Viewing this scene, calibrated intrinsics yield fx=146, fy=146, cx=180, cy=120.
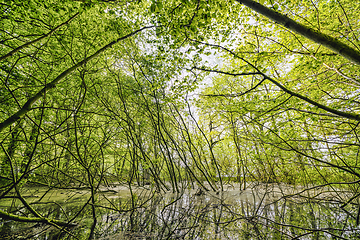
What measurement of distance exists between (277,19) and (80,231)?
12.8ft

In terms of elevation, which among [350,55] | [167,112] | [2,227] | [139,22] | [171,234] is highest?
[139,22]

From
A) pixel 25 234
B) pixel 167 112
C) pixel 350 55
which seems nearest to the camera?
pixel 350 55

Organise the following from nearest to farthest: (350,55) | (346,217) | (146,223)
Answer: (350,55) → (146,223) → (346,217)

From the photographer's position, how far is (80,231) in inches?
81.4

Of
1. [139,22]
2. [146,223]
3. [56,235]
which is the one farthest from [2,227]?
[139,22]

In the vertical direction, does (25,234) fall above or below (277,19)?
below

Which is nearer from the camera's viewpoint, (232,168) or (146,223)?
(146,223)

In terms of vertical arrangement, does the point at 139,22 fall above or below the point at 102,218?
above

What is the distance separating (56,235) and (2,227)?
1.11 m

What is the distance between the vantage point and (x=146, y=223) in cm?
237

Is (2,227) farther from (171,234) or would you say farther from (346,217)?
(346,217)

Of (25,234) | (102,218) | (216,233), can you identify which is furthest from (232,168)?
(25,234)

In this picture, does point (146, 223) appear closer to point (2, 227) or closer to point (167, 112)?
point (2, 227)

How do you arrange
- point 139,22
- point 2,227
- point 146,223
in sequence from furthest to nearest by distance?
point 139,22 < point 146,223 < point 2,227
